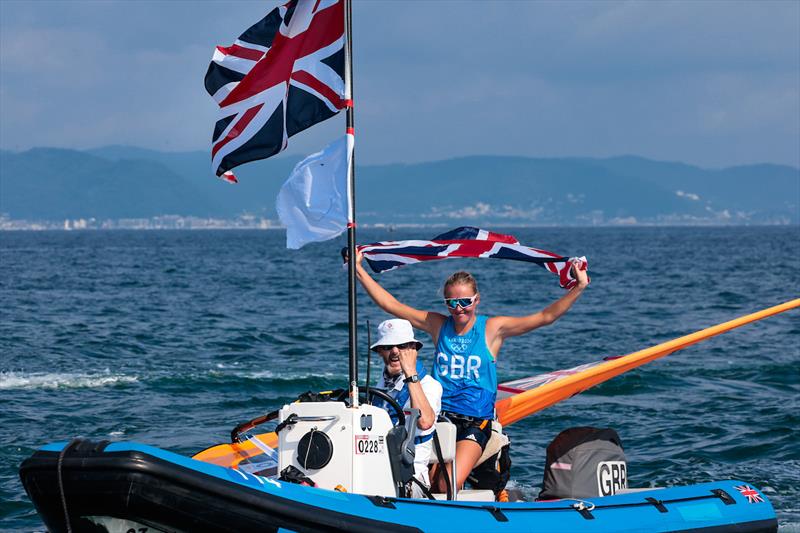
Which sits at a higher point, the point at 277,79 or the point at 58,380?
the point at 277,79

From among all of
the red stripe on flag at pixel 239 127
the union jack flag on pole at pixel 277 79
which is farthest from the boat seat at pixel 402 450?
the red stripe on flag at pixel 239 127

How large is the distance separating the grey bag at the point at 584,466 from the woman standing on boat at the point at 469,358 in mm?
743

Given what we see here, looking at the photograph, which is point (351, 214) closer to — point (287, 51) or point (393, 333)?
point (393, 333)

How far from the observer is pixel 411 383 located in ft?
27.0

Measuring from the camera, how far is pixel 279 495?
7262mm

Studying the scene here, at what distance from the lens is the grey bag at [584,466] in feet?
31.1

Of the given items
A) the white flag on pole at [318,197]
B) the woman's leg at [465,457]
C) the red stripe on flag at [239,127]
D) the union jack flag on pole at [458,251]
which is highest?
the red stripe on flag at [239,127]

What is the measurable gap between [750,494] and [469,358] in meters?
2.63

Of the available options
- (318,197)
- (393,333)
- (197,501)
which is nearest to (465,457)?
(393,333)

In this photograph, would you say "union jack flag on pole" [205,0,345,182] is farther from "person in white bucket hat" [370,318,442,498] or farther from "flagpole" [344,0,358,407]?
"person in white bucket hat" [370,318,442,498]

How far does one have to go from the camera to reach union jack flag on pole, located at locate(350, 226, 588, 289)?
416 inches

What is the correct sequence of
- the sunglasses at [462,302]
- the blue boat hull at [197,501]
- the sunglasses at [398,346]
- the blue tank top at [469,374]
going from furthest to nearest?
1. the blue tank top at [469,374]
2. the sunglasses at [462,302]
3. the sunglasses at [398,346]
4. the blue boat hull at [197,501]

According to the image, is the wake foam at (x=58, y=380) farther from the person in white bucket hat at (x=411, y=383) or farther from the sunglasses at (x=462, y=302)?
the person in white bucket hat at (x=411, y=383)

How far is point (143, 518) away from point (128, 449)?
0.47m
